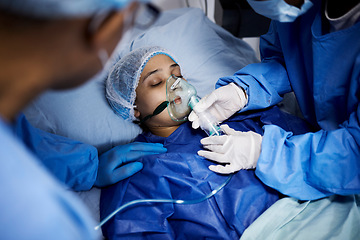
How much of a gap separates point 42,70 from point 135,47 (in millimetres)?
1459

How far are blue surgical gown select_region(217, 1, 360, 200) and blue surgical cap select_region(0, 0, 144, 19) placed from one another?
0.91 metres

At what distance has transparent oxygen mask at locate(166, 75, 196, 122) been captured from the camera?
1.48 m

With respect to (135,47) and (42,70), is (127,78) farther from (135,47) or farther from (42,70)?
(42,70)

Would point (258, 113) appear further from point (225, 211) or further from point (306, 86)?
point (225, 211)

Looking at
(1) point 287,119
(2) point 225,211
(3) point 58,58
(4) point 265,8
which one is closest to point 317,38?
(4) point 265,8

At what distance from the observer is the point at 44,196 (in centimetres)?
49

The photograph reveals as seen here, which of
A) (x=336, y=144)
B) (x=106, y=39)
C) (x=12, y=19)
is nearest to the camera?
(x=12, y=19)

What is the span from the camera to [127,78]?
156 centimetres

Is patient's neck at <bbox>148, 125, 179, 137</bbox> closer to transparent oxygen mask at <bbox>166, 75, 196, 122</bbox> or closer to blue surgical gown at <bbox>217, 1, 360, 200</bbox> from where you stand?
transparent oxygen mask at <bbox>166, 75, 196, 122</bbox>

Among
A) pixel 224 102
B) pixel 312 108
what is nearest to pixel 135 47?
pixel 224 102

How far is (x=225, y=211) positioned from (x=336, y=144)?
57cm

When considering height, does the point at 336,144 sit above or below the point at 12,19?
below

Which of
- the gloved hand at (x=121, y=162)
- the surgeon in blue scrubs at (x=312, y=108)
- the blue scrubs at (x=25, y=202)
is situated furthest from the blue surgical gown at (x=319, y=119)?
the blue scrubs at (x=25, y=202)

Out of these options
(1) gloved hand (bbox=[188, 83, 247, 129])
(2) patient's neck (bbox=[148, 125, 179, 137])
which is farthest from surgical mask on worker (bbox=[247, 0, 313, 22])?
(2) patient's neck (bbox=[148, 125, 179, 137])
